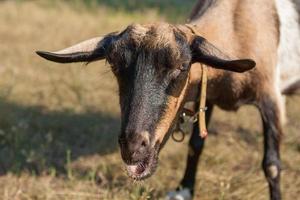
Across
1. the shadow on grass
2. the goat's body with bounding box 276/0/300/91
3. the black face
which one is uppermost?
the black face

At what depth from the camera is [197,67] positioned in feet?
15.6

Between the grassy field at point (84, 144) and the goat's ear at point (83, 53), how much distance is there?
310mm

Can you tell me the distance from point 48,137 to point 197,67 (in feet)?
8.79

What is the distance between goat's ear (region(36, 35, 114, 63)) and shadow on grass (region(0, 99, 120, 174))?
77.6 inches

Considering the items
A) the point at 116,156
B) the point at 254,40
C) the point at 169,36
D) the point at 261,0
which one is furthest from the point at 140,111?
the point at 116,156

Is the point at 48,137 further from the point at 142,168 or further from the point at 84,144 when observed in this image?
the point at 142,168

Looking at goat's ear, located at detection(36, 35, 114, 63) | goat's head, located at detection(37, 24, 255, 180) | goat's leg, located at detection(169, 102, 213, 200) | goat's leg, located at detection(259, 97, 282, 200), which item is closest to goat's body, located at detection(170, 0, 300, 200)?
goat's leg, located at detection(259, 97, 282, 200)

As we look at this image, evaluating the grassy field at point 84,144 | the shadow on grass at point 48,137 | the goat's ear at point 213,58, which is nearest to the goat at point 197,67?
the goat's ear at point 213,58

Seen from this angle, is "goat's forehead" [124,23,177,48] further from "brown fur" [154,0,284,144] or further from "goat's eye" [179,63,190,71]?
"brown fur" [154,0,284,144]

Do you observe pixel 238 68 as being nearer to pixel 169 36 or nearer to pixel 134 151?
pixel 169 36

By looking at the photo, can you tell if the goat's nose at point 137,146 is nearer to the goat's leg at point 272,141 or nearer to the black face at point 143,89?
the black face at point 143,89

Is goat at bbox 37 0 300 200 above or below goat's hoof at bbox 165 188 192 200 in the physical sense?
above

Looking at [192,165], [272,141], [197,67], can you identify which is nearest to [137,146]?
[197,67]

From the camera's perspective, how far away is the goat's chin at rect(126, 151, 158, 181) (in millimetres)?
4016
